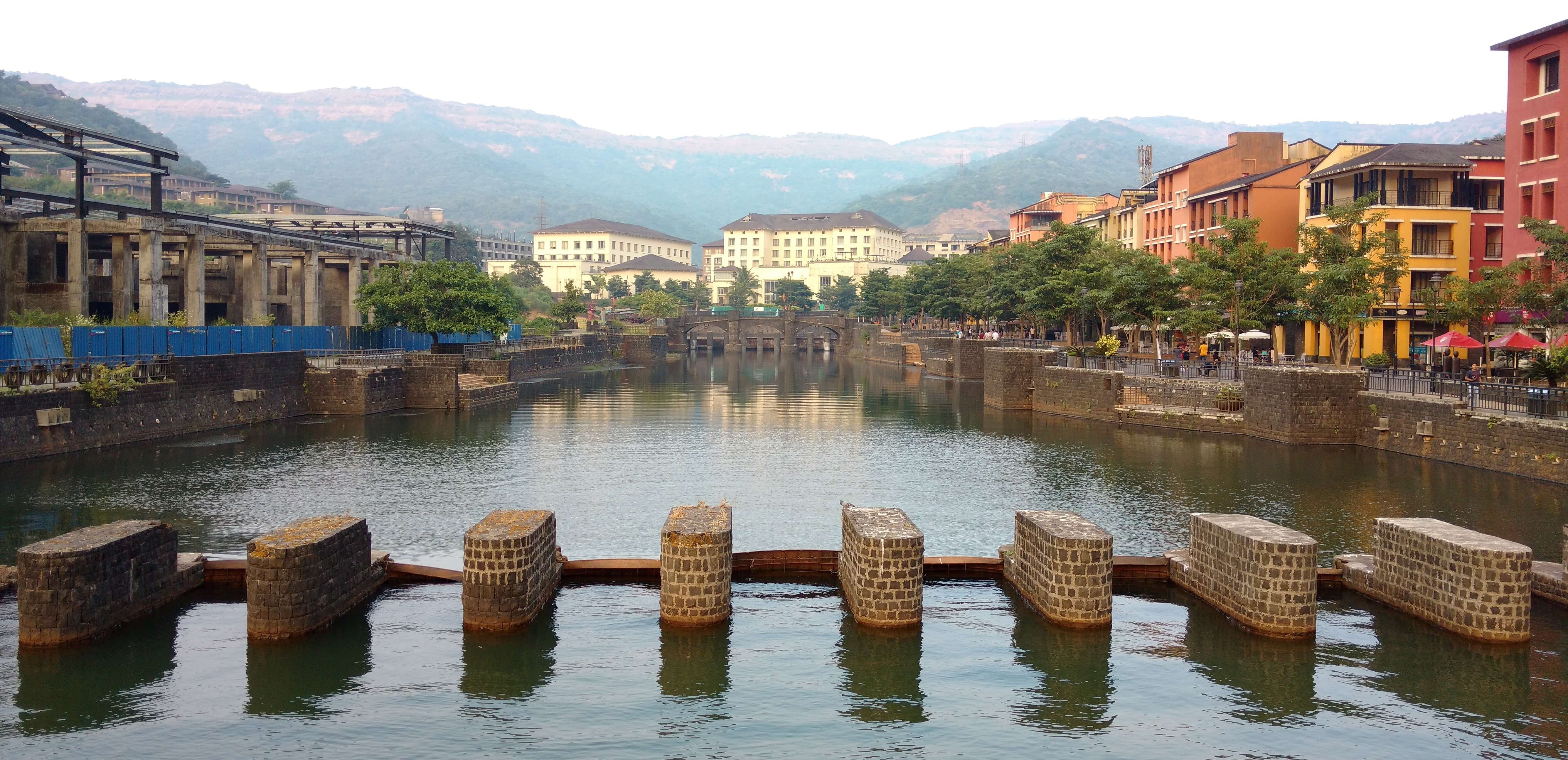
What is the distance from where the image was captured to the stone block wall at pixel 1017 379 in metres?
66.1

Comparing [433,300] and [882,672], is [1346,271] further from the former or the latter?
[433,300]

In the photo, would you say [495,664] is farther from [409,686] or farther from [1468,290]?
[1468,290]

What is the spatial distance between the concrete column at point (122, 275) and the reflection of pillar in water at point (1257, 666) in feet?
191

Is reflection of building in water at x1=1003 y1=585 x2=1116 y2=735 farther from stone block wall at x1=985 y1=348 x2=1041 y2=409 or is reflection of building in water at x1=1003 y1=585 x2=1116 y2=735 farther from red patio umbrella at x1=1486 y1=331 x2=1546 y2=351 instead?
stone block wall at x1=985 y1=348 x2=1041 y2=409

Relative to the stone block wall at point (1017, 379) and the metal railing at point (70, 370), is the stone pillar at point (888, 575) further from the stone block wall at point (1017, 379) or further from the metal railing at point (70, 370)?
the stone block wall at point (1017, 379)

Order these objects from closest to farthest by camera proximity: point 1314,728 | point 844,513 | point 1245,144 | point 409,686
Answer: point 1314,728, point 409,686, point 844,513, point 1245,144

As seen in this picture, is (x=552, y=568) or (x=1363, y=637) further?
(x=552, y=568)

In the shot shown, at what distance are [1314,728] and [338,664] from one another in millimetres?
16271

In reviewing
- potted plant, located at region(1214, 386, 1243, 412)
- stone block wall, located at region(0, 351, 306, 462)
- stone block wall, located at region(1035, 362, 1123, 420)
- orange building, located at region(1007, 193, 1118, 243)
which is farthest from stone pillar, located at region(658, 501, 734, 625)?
orange building, located at region(1007, 193, 1118, 243)

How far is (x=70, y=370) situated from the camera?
141 ft

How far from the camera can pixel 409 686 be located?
61.1ft

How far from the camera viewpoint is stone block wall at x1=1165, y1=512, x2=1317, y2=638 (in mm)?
20172

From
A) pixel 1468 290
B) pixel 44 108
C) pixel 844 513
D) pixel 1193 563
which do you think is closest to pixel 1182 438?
pixel 1468 290

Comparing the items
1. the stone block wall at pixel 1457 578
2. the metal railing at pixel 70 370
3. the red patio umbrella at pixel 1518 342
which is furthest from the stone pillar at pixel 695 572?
the red patio umbrella at pixel 1518 342
